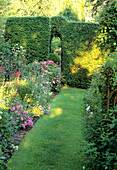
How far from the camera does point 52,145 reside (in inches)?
164

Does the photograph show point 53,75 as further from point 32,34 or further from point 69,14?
point 69,14

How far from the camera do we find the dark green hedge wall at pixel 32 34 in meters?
11.1

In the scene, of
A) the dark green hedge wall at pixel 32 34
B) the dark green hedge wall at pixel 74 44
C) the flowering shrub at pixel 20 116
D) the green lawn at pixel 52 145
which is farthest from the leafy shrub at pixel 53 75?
the flowering shrub at pixel 20 116

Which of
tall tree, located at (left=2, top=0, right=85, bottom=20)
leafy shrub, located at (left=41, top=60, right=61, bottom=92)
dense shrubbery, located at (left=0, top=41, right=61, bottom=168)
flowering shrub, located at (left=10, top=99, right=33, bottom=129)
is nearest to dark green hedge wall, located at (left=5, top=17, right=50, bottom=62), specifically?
leafy shrub, located at (left=41, top=60, right=61, bottom=92)

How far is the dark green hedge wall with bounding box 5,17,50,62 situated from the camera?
36.4 feet

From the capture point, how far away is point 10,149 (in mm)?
3982

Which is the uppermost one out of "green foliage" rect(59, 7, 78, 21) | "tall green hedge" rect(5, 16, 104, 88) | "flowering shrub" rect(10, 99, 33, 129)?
"green foliage" rect(59, 7, 78, 21)

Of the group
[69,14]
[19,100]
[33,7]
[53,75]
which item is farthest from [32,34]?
[33,7]

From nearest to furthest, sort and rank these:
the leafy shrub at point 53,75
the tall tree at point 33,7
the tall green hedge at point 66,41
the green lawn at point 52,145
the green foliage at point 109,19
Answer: the green lawn at point 52,145, the green foliage at point 109,19, the leafy shrub at point 53,75, the tall green hedge at point 66,41, the tall tree at point 33,7

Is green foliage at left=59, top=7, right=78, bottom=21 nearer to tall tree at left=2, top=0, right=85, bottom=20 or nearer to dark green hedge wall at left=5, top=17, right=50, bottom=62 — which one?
tall tree at left=2, top=0, right=85, bottom=20

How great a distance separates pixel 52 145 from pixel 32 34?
319 inches

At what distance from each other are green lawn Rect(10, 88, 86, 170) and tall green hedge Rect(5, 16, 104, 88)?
178 inches

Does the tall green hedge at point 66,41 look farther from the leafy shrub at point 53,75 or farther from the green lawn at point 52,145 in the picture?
the green lawn at point 52,145

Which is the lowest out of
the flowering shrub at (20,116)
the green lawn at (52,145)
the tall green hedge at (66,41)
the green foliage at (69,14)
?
the green lawn at (52,145)
